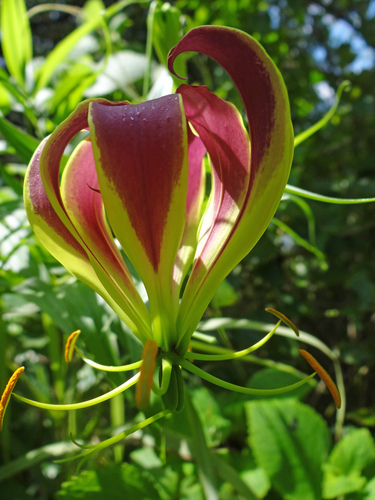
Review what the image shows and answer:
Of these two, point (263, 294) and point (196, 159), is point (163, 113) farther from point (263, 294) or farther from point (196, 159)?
point (263, 294)

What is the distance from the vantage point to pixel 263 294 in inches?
45.1

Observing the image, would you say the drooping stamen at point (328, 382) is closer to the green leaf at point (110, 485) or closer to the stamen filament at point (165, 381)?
the stamen filament at point (165, 381)

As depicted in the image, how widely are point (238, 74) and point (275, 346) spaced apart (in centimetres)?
80

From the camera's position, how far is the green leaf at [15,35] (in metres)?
0.87

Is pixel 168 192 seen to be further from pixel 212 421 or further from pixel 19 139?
pixel 212 421

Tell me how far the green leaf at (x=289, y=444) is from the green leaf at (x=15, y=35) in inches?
27.5

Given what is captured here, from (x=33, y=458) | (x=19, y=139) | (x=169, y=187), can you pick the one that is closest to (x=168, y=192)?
(x=169, y=187)

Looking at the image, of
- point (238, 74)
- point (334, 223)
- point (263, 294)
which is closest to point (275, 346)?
point (263, 294)

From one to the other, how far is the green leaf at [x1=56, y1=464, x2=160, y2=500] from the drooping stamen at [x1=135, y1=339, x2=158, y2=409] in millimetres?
343

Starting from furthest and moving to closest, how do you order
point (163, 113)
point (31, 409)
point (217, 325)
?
point (31, 409), point (217, 325), point (163, 113)

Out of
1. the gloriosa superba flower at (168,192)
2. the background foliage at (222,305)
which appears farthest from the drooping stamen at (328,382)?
the background foliage at (222,305)

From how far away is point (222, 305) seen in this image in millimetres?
860

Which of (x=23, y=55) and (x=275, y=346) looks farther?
(x=275, y=346)

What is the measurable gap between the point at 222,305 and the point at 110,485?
1.14ft
